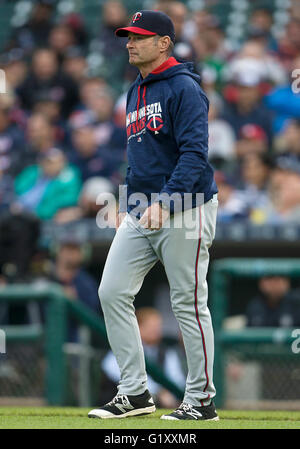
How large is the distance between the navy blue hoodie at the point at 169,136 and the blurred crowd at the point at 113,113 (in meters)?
2.35

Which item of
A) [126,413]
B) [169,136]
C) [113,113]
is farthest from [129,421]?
[113,113]

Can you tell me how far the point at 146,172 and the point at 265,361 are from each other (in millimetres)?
2090

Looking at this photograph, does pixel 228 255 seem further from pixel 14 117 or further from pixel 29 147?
pixel 14 117

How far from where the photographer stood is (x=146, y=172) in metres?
4.10

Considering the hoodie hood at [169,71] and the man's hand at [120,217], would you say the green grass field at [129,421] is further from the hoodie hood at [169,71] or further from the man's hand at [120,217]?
the hoodie hood at [169,71]

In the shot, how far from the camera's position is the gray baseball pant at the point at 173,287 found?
4035mm

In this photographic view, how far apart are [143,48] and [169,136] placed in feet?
1.41

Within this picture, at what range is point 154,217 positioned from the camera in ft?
12.9

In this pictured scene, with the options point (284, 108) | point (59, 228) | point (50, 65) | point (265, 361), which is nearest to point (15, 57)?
point (50, 65)

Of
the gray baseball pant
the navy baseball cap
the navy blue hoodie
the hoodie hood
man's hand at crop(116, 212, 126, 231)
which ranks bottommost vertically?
the gray baseball pant

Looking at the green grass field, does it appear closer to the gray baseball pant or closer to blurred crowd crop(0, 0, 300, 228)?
the gray baseball pant

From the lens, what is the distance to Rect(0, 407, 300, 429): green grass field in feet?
12.3

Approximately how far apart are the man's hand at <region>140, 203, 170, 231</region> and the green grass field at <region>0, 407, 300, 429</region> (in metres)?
0.85

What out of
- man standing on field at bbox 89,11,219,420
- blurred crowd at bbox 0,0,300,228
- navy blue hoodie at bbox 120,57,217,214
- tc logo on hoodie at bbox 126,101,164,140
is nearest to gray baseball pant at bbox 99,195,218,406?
man standing on field at bbox 89,11,219,420
